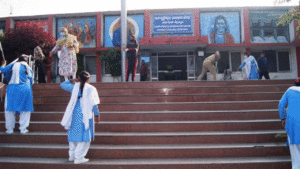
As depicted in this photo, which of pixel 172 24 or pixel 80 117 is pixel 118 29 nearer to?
pixel 172 24

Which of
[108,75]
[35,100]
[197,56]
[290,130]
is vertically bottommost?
[290,130]

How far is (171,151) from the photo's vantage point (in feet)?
13.4

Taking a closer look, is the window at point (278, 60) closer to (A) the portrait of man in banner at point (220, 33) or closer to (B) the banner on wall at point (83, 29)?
(A) the portrait of man in banner at point (220, 33)

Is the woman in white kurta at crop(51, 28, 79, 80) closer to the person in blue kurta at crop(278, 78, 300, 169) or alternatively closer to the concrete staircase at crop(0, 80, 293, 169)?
the concrete staircase at crop(0, 80, 293, 169)

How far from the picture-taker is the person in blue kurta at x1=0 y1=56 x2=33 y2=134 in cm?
483

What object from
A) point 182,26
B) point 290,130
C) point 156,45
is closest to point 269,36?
point 182,26

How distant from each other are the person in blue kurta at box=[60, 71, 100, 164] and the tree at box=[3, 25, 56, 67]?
9856mm

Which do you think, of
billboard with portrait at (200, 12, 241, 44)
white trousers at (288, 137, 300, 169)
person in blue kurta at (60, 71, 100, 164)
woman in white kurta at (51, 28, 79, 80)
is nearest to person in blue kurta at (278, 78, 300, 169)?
white trousers at (288, 137, 300, 169)

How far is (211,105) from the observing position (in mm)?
5531

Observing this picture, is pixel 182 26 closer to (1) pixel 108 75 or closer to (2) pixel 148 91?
(1) pixel 108 75

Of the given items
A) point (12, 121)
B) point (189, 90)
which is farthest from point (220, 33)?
point (12, 121)

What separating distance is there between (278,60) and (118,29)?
37.3ft

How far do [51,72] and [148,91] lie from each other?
11.4 metres

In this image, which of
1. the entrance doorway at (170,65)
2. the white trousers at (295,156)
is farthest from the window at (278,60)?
the white trousers at (295,156)
